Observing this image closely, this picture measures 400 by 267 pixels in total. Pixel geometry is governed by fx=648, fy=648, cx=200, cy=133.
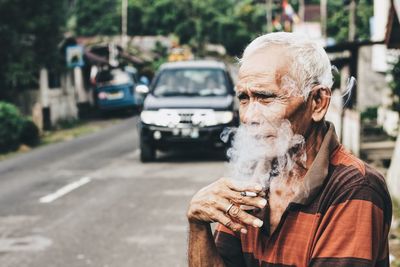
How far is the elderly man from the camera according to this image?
188 cm

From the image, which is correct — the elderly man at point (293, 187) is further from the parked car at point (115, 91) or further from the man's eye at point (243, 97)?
the parked car at point (115, 91)

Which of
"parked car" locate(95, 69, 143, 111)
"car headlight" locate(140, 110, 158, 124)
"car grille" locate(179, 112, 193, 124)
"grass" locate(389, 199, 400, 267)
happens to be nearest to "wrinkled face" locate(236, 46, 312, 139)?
"grass" locate(389, 199, 400, 267)

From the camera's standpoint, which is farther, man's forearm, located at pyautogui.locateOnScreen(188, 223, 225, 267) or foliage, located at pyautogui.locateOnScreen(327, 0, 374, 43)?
foliage, located at pyautogui.locateOnScreen(327, 0, 374, 43)

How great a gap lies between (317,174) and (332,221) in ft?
0.54

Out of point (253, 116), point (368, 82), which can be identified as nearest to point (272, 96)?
point (253, 116)

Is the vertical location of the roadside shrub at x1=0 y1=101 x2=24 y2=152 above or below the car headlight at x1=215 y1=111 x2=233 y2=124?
below

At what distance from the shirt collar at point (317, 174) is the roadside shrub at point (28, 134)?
17.3 m

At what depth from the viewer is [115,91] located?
29625 mm

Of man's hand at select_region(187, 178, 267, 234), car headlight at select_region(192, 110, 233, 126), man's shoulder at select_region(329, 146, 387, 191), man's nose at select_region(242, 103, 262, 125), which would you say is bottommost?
car headlight at select_region(192, 110, 233, 126)

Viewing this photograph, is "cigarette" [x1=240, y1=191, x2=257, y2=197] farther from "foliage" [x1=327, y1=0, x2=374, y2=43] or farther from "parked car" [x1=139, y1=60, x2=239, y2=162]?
"foliage" [x1=327, y1=0, x2=374, y2=43]

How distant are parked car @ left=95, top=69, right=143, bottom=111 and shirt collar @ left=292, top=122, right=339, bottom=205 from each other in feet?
91.3

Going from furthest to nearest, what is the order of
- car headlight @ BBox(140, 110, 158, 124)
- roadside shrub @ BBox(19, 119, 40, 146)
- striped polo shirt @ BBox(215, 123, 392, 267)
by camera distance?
roadside shrub @ BBox(19, 119, 40, 146)
car headlight @ BBox(140, 110, 158, 124)
striped polo shirt @ BBox(215, 123, 392, 267)

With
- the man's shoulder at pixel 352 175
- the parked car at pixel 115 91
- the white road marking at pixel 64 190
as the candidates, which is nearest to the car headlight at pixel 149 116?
the white road marking at pixel 64 190

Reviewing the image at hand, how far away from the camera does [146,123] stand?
13.6 metres
